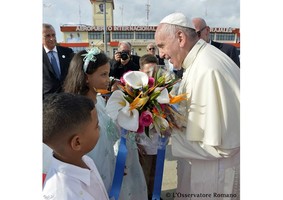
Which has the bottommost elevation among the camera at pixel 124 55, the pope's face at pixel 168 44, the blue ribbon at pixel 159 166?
the blue ribbon at pixel 159 166

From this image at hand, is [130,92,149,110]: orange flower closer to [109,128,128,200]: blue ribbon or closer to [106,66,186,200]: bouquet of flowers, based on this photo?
[106,66,186,200]: bouquet of flowers

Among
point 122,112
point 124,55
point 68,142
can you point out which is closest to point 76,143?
point 68,142

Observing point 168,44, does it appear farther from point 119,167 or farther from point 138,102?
point 119,167

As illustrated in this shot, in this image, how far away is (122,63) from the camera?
3.89 meters

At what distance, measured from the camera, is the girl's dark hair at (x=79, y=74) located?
68.8 inches

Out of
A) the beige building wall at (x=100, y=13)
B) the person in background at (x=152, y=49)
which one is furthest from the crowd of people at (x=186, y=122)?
the person in background at (x=152, y=49)

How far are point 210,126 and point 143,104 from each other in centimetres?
38

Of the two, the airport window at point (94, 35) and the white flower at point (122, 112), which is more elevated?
the airport window at point (94, 35)

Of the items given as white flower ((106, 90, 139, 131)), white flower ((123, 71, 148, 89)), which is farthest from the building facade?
white flower ((106, 90, 139, 131))

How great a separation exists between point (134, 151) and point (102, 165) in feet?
0.97

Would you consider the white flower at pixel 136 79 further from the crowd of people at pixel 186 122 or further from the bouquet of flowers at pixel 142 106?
the crowd of people at pixel 186 122

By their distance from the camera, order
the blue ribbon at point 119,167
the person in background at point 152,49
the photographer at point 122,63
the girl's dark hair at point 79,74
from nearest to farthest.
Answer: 1. the blue ribbon at point 119,167
2. the girl's dark hair at point 79,74
3. the person in background at point 152,49
4. the photographer at point 122,63

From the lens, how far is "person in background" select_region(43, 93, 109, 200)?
1156mm
